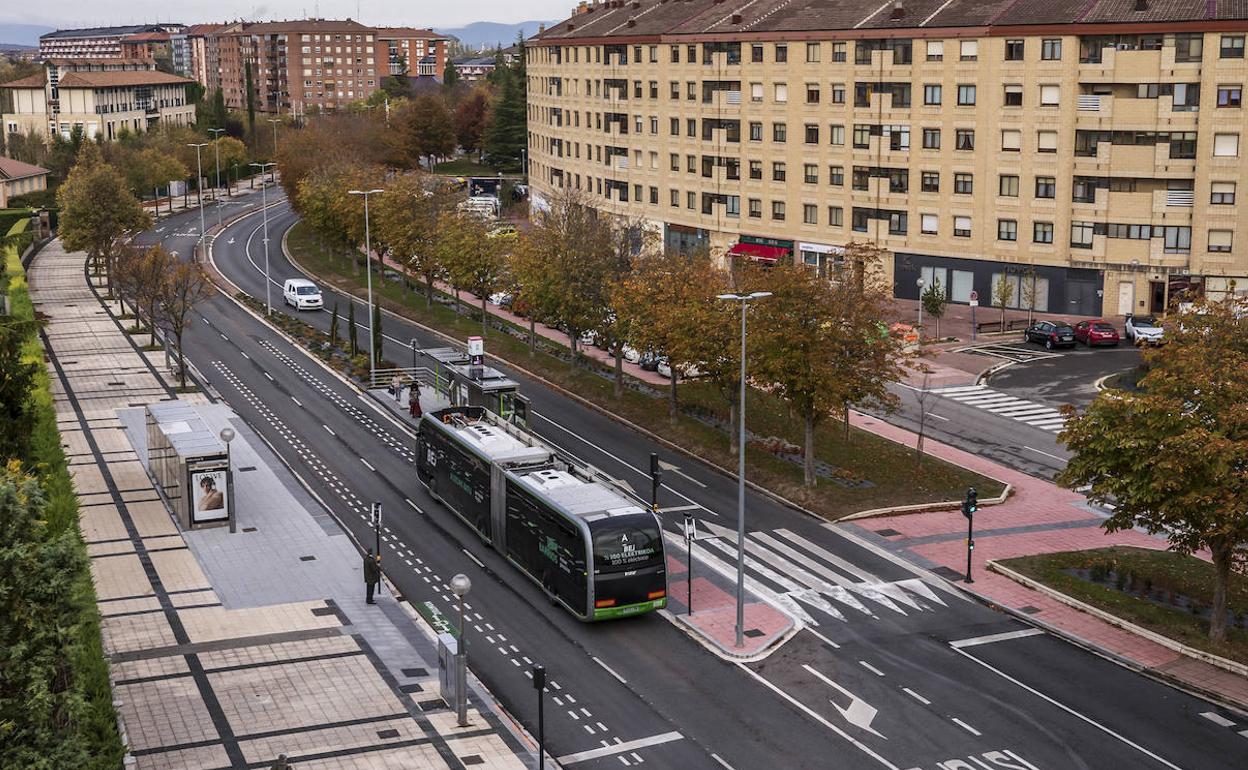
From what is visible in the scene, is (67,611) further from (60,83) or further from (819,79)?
(60,83)

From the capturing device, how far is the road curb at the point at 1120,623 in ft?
122

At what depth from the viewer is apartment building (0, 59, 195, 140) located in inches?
6585

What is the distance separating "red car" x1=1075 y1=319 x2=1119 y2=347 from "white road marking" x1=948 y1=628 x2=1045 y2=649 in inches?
1660

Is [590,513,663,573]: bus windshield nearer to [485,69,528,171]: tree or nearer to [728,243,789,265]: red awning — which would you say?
[728,243,789,265]: red awning

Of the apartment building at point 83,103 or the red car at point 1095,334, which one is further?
the apartment building at point 83,103

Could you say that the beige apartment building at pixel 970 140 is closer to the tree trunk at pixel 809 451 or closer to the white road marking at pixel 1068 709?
the tree trunk at pixel 809 451

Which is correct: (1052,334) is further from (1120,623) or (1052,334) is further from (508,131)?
(508,131)

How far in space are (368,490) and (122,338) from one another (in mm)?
35184

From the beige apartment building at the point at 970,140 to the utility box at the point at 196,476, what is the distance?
43.6m

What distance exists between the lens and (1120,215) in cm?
8331

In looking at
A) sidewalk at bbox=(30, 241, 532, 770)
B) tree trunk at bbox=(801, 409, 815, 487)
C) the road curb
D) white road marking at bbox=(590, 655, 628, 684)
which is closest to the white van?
sidewalk at bbox=(30, 241, 532, 770)

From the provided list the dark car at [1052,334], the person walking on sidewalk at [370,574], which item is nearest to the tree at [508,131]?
the dark car at [1052,334]

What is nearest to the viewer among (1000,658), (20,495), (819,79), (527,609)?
(20,495)

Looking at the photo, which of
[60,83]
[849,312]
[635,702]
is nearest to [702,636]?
[635,702]
